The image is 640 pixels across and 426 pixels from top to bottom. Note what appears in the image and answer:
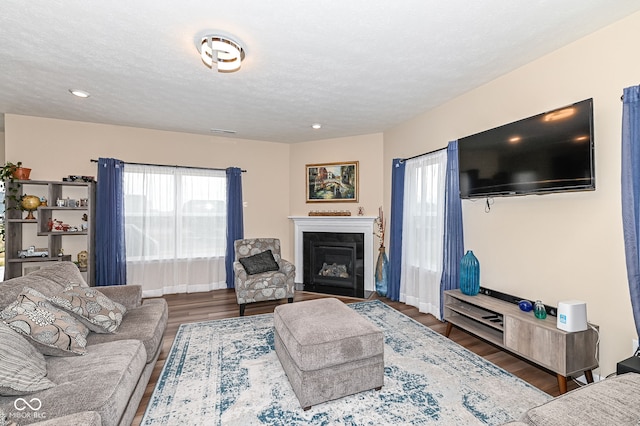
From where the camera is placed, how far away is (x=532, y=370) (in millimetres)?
2473

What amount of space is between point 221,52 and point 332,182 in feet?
10.6

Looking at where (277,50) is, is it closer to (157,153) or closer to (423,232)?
(423,232)

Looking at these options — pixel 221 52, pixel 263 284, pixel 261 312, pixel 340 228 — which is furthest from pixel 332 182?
pixel 221 52

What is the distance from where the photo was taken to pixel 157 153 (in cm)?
482

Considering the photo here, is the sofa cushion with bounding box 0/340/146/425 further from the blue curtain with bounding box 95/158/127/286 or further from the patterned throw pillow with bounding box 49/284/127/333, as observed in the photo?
the blue curtain with bounding box 95/158/127/286

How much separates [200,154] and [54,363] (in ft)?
13.0

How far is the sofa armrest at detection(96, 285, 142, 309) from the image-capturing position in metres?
2.71

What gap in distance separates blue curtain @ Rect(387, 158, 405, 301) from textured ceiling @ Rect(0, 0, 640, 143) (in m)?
0.97

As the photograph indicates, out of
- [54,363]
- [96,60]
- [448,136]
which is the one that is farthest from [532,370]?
[96,60]

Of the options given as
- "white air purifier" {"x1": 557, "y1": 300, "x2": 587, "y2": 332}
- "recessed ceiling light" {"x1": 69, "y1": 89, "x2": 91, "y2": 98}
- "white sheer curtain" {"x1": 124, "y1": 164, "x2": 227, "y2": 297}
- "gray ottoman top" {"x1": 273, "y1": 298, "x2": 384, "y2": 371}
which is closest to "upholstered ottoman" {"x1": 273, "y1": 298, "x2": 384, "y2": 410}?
"gray ottoman top" {"x1": 273, "y1": 298, "x2": 384, "y2": 371}

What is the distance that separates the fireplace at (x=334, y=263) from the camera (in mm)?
4906

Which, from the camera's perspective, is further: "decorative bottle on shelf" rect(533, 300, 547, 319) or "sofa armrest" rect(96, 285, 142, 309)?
"sofa armrest" rect(96, 285, 142, 309)

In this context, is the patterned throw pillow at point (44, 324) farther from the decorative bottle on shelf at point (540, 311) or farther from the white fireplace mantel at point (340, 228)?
the white fireplace mantel at point (340, 228)

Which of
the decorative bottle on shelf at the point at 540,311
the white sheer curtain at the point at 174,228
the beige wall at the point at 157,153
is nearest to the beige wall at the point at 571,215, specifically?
the decorative bottle on shelf at the point at 540,311
